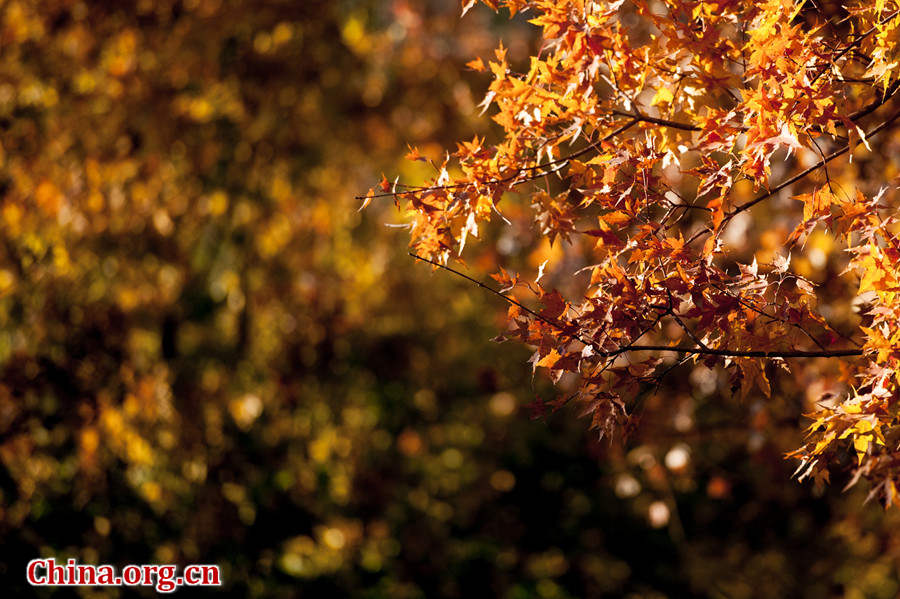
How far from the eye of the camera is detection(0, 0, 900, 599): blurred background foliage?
390cm

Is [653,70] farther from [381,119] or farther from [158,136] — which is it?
[381,119]

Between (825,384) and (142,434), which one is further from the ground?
(142,434)

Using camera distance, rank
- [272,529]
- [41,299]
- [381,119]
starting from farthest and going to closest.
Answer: [381,119] < [272,529] < [41,299]

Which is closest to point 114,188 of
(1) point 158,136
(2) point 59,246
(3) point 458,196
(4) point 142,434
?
(1) point 158,136

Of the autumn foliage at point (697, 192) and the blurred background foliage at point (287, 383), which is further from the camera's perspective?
the blurred background foliage at point (287, 383)

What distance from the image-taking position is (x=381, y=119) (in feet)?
18.4

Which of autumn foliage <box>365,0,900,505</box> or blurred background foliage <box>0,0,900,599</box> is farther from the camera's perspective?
blurred background foliage <box>0,0,900,599</box>

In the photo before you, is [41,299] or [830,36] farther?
[41,299]

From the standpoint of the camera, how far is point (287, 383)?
4941mm

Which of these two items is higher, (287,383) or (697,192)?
(287,383)

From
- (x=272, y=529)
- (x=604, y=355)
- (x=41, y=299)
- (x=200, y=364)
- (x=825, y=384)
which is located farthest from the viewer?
(x=200, y=364)

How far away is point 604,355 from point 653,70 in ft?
2.07

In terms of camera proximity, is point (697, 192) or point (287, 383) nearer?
point (697, 192)

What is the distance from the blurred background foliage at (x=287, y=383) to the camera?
390 centimetres
